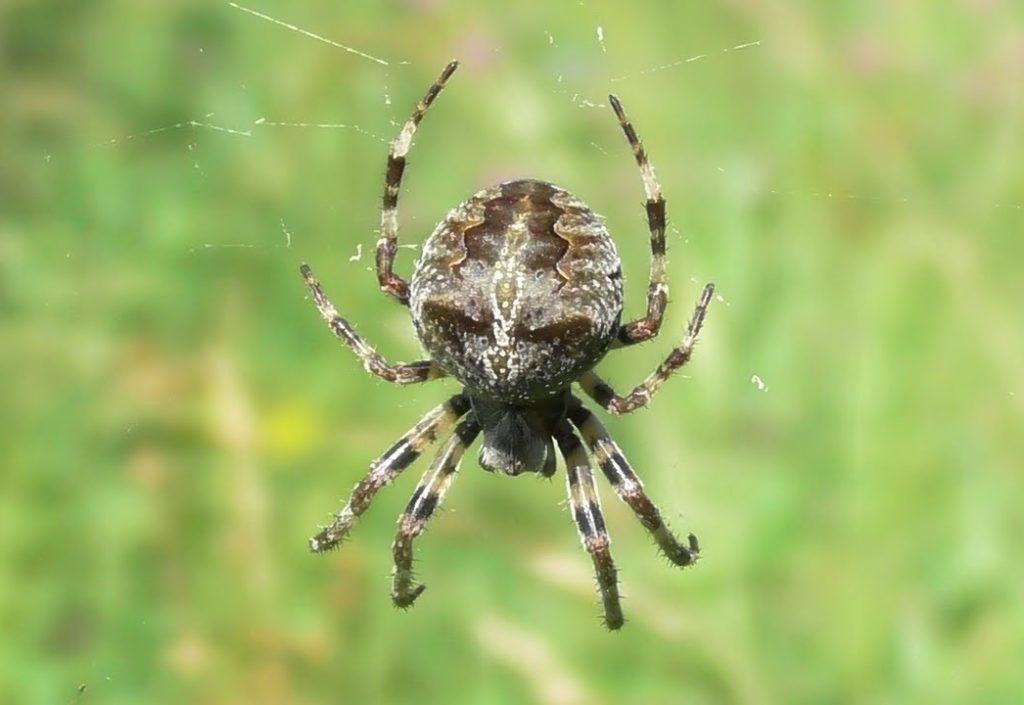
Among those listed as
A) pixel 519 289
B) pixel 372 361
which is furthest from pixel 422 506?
pixel 519 289

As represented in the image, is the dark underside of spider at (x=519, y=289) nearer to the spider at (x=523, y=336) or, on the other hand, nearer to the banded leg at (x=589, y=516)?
the spider at (x=523, y=336)

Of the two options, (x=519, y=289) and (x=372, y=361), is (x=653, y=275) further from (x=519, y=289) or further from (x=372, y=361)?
(x=372, y=361)

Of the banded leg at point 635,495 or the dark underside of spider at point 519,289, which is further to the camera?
the banded leg at point 635,495

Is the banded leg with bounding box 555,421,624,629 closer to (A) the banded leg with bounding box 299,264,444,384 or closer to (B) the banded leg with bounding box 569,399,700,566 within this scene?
(B) the banded leg with bounding box 569,399,700,566

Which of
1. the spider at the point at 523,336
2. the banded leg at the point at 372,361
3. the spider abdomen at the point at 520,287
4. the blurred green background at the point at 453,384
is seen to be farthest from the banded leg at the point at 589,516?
the blurred green background at the point at 453,384

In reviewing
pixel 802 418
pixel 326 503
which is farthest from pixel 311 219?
pixel 802 418

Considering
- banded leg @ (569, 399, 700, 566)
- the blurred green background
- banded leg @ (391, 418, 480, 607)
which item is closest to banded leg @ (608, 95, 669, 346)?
banded leg @ (569, 399, 700, 566)

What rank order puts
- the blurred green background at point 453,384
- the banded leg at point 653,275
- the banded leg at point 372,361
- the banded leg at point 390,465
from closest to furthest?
1. the banded leg at point 653,275
2. the banded leg at point 372,361
3. the banded leg at point 390,465
4. the blurred green background at point 453,384
